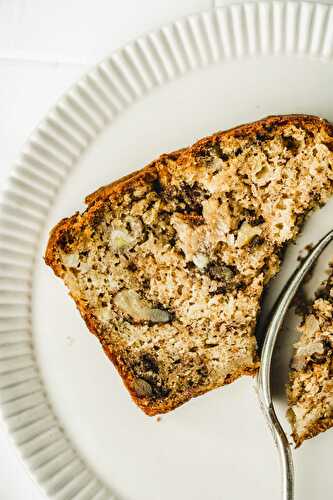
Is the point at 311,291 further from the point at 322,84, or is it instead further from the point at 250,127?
the point at 322,84

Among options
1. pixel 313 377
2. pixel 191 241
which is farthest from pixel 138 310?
pixel 313 377

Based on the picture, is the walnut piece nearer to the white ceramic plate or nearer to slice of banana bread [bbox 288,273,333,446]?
the white ceramic plate

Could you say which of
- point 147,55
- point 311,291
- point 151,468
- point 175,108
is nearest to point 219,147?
point 175,108

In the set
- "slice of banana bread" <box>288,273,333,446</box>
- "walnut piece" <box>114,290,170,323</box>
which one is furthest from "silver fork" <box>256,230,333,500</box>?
"walnut piece" <box>114,290,170,323</box>

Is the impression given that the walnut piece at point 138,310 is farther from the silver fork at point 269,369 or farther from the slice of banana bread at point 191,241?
the silver fork at point 269,369

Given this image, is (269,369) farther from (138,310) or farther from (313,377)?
(138,310)

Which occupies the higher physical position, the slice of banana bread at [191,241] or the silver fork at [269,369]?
the slice of banana bread at [191,241]

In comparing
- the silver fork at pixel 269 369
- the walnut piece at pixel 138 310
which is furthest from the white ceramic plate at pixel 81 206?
the walnut piece at pixel 138 310
